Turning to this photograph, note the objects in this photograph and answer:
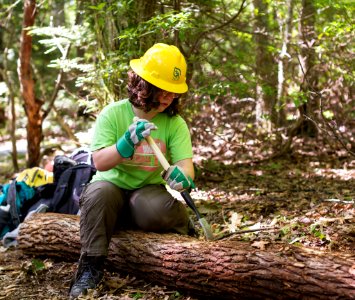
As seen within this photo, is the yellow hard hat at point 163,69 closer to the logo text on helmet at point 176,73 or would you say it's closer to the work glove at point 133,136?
the logo text on helmet at point 176,73

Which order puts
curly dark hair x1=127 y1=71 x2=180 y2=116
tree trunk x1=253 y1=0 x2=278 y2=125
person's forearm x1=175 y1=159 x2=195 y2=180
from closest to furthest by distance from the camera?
curly dark hair x1=127 y1=71 x2=180 y2=116 → person's forearm x1=175 y1=159 x2=195 y2=180 → tree trunk x1=253 y1=0 x2=278 y2=125

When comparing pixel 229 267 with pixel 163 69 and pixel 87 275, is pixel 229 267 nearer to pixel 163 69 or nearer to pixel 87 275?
pixel 87 275

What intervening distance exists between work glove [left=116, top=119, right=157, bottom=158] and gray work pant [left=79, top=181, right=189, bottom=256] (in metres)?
0.31

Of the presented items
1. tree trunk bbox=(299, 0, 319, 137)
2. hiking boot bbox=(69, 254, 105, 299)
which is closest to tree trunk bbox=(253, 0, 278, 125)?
tree trunk bbox=(299, 0, 319, 137)

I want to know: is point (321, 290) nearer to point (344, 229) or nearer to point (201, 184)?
point (344, 229)

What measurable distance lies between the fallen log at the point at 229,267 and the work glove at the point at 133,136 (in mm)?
613

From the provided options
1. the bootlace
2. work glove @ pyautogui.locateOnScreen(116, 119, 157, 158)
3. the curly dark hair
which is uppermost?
the curly dark hair

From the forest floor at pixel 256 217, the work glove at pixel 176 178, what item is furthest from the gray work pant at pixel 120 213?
the forest floor at pixel 256 217

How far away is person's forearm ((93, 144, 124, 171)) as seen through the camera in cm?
292

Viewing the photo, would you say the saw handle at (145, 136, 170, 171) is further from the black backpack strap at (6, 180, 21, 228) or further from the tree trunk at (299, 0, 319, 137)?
the tree trunk at (299, 0, 319, 137)

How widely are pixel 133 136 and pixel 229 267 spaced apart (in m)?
0.95

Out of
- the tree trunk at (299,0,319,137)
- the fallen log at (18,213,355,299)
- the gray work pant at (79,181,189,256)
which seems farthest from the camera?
the tree trunk at (299,0,319,137)

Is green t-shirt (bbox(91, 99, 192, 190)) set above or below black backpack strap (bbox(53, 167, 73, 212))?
above

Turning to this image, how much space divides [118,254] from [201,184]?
2.52m
